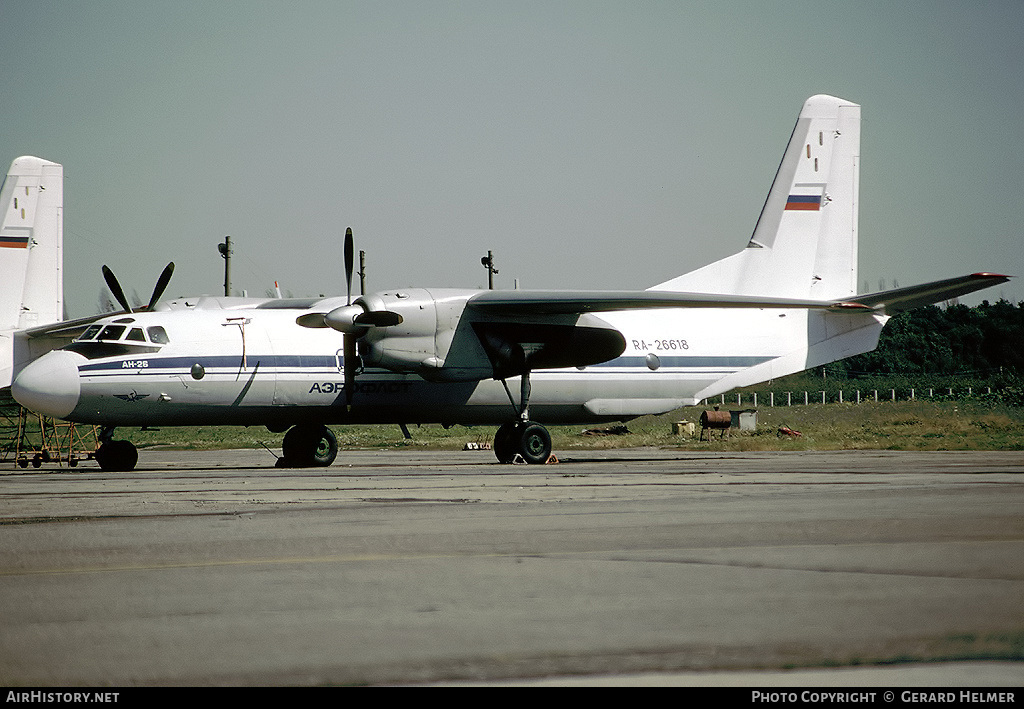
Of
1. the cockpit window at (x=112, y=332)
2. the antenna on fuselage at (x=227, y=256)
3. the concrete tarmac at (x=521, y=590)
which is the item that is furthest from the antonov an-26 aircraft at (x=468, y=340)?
the antenna on fuselage at (x=227, y=256)

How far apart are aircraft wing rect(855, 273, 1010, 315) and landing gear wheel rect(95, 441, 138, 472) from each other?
58.4 ft

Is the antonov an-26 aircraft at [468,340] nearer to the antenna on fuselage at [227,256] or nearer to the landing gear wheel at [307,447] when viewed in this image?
the landing gear wheel at [307,447]

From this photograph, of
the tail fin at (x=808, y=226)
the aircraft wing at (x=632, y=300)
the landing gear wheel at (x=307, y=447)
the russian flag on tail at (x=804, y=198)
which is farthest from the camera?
the russian flag on tail at (x=804, y=198)

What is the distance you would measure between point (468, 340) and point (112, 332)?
25.4ft

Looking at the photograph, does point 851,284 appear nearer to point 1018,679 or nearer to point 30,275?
point 30,275

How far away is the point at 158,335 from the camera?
23391 mm

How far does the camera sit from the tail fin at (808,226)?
30.2 m

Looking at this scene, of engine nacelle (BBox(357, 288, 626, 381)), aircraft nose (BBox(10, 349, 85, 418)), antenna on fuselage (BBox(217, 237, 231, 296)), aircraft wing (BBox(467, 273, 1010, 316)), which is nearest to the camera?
aircraft nose (BBox(10, 349, 85, 418))

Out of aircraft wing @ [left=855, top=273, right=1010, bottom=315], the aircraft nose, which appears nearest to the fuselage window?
the aircraft nose

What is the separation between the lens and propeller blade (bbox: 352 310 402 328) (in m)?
23.4

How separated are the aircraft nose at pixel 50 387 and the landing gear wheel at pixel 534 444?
9771mm

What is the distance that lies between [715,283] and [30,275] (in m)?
18.1

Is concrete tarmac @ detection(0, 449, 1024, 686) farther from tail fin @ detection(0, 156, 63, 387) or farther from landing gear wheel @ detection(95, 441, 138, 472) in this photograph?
tail fin @ detection(0, 156, 63, 387)
